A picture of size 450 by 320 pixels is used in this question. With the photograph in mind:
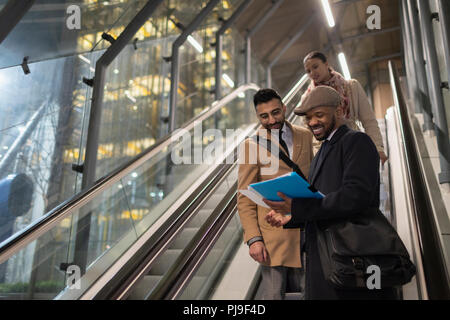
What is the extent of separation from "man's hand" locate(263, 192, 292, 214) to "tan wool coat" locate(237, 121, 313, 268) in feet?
1.52

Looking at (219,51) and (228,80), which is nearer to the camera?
(219,51)

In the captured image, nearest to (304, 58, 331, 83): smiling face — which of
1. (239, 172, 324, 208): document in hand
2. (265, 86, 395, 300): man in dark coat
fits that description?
(265, 86, 395, 300): man in dark coat

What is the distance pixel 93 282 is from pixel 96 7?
3.59m

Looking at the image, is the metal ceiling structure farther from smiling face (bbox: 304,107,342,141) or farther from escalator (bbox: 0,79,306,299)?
smiling face (bbox: 304,107,342,141)

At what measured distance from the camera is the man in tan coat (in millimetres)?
2086

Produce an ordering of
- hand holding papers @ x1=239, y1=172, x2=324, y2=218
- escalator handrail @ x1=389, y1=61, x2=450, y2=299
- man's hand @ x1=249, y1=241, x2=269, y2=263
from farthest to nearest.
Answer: man's hand @ x1=249, y1=241, x2=269, y2=263 → hand holding papers @ x1=239, y1=172, x2=324, y2=218 → escalator handrail @ x1=389, y1=61, x2=450, y2=299

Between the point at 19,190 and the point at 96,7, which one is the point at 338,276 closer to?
the point at 19,190

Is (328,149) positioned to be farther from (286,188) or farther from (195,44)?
(195,44)

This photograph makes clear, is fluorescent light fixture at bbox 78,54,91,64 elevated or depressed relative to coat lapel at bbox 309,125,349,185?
elevated

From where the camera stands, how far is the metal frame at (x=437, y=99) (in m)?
3.54

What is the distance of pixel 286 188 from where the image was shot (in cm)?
157

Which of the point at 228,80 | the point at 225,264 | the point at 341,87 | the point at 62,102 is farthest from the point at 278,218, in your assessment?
the point at 228,80

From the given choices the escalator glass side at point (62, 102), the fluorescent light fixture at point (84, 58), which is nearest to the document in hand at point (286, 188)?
the escalator glass side at point (62, 102)

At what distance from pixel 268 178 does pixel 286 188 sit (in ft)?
2.40
